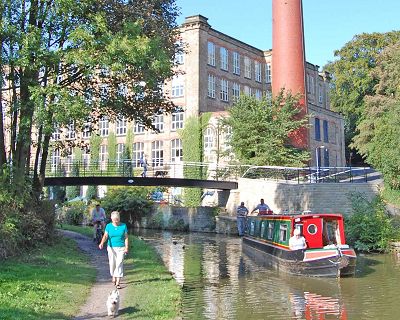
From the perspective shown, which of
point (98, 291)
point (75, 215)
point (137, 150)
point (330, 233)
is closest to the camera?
point (98, 291)

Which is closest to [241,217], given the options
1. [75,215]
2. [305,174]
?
[305,174]

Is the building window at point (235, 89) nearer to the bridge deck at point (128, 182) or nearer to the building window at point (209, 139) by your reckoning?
the building window at point (209, 139)

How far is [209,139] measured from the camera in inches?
1767

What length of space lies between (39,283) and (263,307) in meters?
4.92

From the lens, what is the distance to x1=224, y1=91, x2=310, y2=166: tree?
3494 centimetres

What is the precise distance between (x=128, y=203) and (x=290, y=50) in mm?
16175

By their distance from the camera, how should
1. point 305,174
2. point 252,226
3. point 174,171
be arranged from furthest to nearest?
point 174,171 < point 305,174 < point 252,226

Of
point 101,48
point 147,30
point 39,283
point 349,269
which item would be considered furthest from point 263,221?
point 39,283

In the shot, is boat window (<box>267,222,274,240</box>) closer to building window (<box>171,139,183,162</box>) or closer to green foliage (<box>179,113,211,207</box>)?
green foliage (<box>179,113,211,207</box>)

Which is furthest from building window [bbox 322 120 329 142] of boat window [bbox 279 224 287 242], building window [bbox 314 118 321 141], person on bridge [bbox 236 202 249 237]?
boat window [bbox 279 224 287 242]

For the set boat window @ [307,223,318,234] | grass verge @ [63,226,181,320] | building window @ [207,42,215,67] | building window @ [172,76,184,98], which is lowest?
grass verge @ [63,226,181,320]

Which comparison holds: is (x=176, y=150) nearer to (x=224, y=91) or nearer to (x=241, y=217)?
(x=224, y=91)

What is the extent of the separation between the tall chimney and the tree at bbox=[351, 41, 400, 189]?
5.44 meters

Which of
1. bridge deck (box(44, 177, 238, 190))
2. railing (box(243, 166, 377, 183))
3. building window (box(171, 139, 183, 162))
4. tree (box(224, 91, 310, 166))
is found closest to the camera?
railing (box(243, 166, 377, 183))
